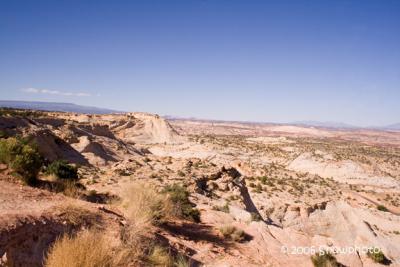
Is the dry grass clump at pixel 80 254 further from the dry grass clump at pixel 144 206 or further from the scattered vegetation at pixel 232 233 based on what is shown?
the scattered vegetation at pixel 232 233

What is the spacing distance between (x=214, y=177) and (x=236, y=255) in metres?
13.4

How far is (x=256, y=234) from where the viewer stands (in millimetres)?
11969

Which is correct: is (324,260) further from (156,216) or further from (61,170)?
(61,170)

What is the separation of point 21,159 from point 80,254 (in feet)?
24.3

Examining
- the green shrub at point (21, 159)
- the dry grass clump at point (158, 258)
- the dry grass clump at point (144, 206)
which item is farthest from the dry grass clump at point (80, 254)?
the green shrub at point (21, 159)

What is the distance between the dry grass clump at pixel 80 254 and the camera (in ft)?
14.6

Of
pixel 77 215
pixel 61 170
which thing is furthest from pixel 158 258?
pixel 61 170

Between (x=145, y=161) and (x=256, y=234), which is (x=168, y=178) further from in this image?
(x=256, y=234)

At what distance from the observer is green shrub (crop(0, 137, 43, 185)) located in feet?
35.0

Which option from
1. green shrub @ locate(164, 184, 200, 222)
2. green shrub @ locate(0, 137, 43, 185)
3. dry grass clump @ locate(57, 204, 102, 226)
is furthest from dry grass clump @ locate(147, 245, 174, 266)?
green shrub @ locate(0, 137, 43, 185)

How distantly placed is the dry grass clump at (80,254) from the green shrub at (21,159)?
6.61m

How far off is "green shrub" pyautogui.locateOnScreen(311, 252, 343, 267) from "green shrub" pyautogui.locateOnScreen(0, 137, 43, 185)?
9057mm

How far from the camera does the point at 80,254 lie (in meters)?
4.56

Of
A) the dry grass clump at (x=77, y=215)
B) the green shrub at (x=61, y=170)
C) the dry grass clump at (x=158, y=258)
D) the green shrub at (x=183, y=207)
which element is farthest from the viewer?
the green shrub at (x=61, y=170)
